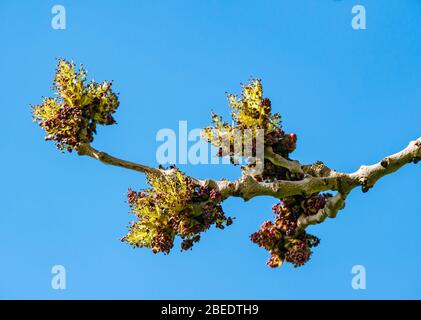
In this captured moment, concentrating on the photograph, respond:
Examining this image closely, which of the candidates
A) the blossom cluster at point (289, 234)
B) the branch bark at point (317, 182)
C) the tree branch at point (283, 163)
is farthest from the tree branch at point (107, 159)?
the blossom cluster at point (289, 234)

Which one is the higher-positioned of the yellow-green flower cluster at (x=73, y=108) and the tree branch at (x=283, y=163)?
the yellow-green flower cluster at (x=73, y=108)

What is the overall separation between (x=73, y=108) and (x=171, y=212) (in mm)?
2317

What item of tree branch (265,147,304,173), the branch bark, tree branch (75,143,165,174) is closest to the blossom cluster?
the branch bark

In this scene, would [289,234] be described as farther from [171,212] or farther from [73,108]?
[73,108]

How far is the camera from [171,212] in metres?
10.6

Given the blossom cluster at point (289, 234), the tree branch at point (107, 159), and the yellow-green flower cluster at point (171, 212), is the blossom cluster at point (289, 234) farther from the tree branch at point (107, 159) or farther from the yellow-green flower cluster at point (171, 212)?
the tree branch at point (107, 159)

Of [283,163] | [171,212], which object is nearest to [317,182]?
[283,163]

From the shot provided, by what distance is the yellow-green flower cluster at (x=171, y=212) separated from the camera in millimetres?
10453

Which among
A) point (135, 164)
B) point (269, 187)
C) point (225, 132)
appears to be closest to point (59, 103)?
point (135, 164)

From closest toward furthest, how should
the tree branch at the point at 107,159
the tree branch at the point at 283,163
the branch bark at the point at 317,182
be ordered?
the tree branch at the point at 107,159 < the branch bark at the point at 317,182 < the tree branch at the point at 283,163

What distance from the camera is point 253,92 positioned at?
426 inches

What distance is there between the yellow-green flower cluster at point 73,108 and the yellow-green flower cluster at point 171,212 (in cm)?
128

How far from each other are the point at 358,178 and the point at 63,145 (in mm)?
4719

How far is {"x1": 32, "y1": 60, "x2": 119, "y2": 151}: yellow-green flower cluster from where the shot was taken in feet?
34.5
